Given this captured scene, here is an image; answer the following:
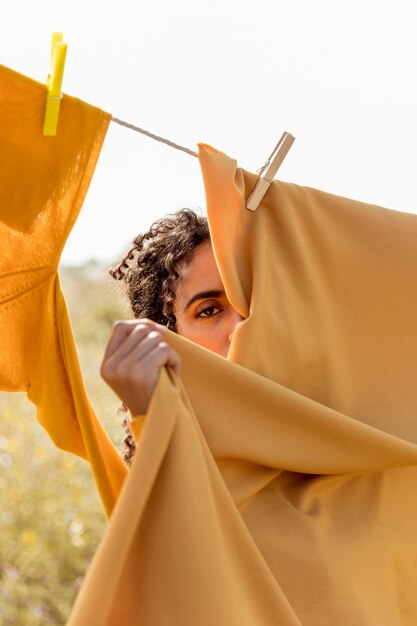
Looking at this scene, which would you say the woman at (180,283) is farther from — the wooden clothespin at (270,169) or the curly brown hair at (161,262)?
the wooden clothespin at (270,169)

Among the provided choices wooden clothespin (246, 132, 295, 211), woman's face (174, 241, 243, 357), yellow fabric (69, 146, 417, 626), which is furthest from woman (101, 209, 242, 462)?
wooden clothespin (246, 132, 295, 211)

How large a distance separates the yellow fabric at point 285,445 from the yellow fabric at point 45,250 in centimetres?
19

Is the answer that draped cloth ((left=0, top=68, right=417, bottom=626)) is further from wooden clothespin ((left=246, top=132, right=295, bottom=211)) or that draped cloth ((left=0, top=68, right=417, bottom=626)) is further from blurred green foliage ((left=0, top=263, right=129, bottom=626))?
blurred green foliage ((left=0, top=263, right=129, bottom=626))

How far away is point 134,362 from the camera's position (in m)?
1.25

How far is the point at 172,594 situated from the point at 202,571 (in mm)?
47

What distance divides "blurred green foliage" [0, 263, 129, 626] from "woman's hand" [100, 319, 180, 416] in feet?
4.38

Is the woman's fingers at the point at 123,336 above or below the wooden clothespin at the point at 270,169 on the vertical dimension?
below

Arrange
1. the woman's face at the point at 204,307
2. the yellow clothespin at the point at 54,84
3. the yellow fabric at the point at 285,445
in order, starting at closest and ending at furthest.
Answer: the yellow fabric at the point at 285,445
the yellow clothespin at the point at 54,84
the woman's face at the point at 204,307

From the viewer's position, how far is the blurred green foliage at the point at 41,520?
4.05 m

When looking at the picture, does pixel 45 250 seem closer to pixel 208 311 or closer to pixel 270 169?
pixel 270 169

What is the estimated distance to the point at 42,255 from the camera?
5.13 feet

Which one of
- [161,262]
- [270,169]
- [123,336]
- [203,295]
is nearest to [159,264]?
[161,262]

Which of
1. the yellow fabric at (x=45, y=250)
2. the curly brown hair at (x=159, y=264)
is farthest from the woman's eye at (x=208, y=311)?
the yellow fabric at (x=45, y=250)

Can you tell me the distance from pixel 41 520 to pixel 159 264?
9.13 feet
